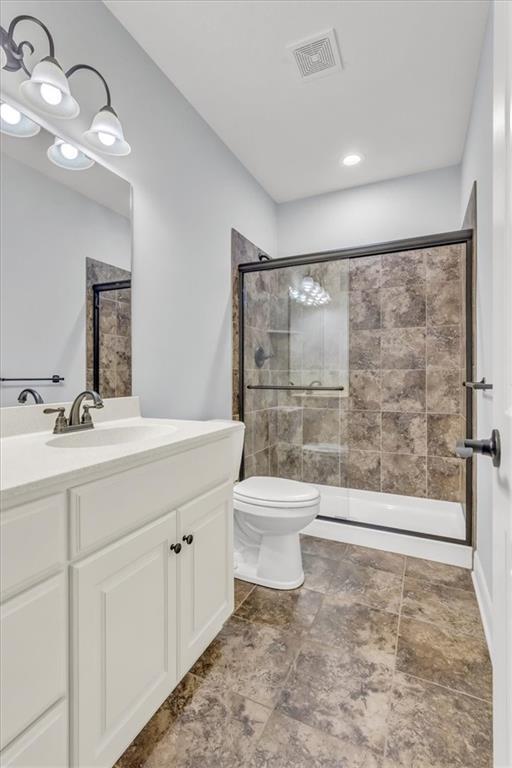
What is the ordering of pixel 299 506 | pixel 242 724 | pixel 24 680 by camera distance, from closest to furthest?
pixel 24 680
pixel 242 724
pixel 299 506

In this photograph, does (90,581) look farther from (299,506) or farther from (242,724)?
(299,506)

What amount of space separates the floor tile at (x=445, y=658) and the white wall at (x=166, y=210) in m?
1.44

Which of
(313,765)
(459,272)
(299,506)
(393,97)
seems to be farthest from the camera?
(459,272)

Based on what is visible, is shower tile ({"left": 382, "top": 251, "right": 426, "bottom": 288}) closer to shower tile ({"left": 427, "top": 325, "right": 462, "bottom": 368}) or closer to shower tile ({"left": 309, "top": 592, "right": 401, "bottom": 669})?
shower tile ({"left": 427, "top": 325, "right": 462, "bottom": 368})

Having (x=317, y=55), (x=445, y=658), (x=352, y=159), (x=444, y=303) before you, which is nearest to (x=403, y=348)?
(x=444, y=303)

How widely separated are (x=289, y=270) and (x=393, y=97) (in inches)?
45.5

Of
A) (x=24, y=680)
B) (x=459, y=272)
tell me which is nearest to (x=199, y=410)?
(x=24, y=680)

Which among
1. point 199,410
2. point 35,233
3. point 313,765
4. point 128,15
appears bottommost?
point 313,765

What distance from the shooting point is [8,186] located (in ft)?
3.96

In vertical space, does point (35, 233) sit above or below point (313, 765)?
above

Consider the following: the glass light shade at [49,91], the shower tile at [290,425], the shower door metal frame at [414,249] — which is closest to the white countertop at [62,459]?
the glass light shade at [49,91]

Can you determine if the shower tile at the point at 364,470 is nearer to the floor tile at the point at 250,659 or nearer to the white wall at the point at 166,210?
the white wall at the point at 166,210

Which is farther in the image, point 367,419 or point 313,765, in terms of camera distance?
point 367,419

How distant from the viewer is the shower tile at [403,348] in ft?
9.14
